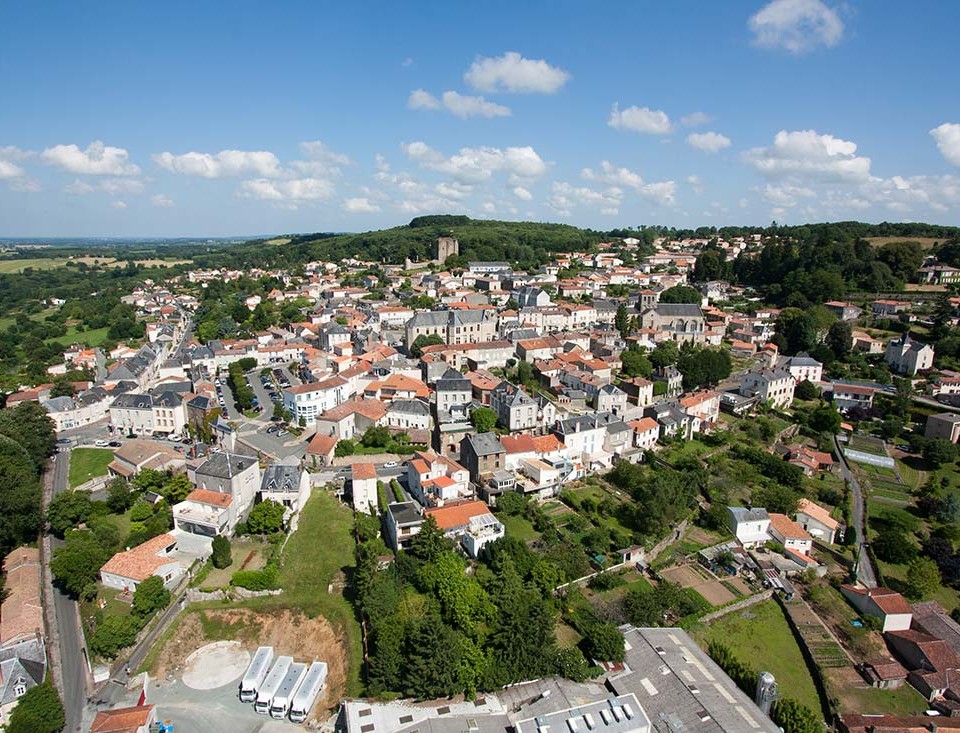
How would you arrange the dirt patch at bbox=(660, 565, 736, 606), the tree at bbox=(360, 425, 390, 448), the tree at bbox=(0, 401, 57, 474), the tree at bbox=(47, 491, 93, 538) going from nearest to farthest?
the dirt patch at bbox=(660, 565, 736, 606) < the tree at bbox=(47, 491, 93, 538) < the tree at bbox=(360, 425, 390, 448) < the tree at bbox=(0, 401, 57, 474)


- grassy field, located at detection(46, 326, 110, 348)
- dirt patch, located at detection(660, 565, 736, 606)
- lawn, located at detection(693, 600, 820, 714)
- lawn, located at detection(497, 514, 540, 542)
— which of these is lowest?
lawn, located at detection(693, 600, 820, 714)

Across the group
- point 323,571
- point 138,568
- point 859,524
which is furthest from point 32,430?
point 859,524

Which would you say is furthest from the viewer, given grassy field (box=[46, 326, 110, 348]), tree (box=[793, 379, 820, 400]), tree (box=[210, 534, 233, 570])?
grassy field (box=[46, 326, 110, 348])

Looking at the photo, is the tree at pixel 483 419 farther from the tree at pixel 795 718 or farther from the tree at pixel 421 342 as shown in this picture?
the tree at pixel 795 718

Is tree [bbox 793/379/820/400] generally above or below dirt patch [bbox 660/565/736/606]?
Result: above

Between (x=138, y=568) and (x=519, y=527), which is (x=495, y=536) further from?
(x=138, y=568)

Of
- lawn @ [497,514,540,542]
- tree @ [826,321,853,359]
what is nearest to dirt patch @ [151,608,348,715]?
lawn @ [497,514,540,542]

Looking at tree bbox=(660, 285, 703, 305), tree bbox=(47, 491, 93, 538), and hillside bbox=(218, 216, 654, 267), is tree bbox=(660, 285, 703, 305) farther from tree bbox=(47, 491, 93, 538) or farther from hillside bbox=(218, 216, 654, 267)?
tree bbox=(47, 491, 93, 538)
